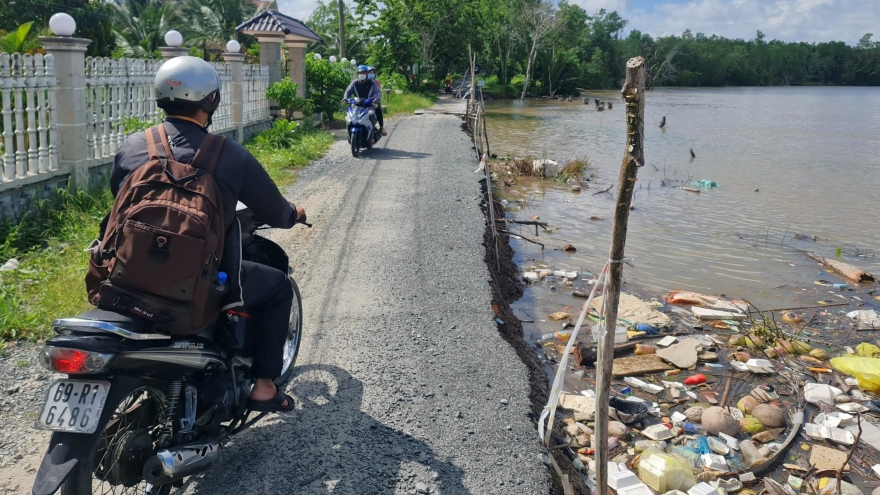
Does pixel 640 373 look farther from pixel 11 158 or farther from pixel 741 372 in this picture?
pixel 11 158

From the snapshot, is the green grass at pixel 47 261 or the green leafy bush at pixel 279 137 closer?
the green grass at pixel 47 261

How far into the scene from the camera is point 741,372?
5.48m

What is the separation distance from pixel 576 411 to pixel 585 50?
6585 centimetres

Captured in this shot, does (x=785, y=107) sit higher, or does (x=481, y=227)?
(x=785, y=107)

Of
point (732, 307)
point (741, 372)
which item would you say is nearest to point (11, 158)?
point (741, 372)

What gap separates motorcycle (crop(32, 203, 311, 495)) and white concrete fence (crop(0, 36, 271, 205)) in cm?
411

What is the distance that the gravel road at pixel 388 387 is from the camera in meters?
2.95

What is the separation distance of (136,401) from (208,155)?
889 mm

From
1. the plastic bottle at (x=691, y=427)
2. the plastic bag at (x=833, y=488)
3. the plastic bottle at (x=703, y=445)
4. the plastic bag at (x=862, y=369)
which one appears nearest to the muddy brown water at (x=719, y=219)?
the plastic bag at (x=833, y=488)

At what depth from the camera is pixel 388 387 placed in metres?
3.73

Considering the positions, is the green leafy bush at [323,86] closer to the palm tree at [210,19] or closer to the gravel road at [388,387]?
the gravel road at [388,387]

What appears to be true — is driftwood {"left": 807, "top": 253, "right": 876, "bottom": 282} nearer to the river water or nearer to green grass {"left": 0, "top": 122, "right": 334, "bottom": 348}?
the river water

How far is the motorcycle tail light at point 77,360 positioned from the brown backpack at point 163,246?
215 millimetres

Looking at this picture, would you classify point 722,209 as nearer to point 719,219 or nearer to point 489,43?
point 719,219
